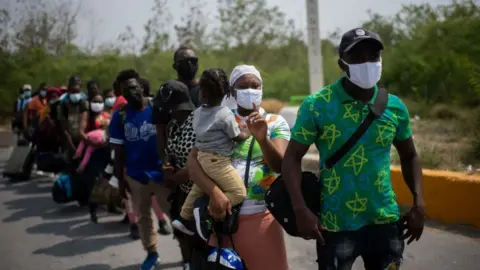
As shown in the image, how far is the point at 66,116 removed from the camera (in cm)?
801

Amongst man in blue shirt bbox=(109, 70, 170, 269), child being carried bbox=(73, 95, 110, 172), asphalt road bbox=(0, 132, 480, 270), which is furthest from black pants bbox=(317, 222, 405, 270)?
child being carried bbox=(73, 95, 110, 172)

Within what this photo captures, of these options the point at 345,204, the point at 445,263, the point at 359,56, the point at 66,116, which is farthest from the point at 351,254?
the point at 66,116

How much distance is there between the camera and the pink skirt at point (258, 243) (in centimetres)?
283

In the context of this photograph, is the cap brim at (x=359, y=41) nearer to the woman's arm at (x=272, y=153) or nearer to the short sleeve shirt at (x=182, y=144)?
the woman's arm at (x=272, y=153)

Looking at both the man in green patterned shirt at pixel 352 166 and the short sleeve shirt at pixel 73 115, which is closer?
the man in green patterned shirt at pixel 352 166

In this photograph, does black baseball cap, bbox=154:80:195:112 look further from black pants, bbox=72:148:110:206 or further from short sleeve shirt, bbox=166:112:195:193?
black pants, bbox=72:148:110:206

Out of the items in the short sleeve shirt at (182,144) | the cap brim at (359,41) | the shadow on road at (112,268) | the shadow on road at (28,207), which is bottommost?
the shadow on road at (28,207)

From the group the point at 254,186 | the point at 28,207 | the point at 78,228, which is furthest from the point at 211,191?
the point at 28,207

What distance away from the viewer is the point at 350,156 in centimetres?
247

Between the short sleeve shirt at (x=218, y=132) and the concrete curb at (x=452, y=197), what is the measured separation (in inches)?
129

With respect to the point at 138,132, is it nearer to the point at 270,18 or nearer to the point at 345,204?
the point at 345,204

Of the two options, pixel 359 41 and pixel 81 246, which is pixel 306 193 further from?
pixel 81 246

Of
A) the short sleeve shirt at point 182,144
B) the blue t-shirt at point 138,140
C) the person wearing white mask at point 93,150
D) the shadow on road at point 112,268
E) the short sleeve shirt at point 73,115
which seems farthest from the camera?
the short sleeve shirt at point 73,115

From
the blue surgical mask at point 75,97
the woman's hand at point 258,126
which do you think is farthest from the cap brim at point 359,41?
the blue surgical mask at point 75,97
